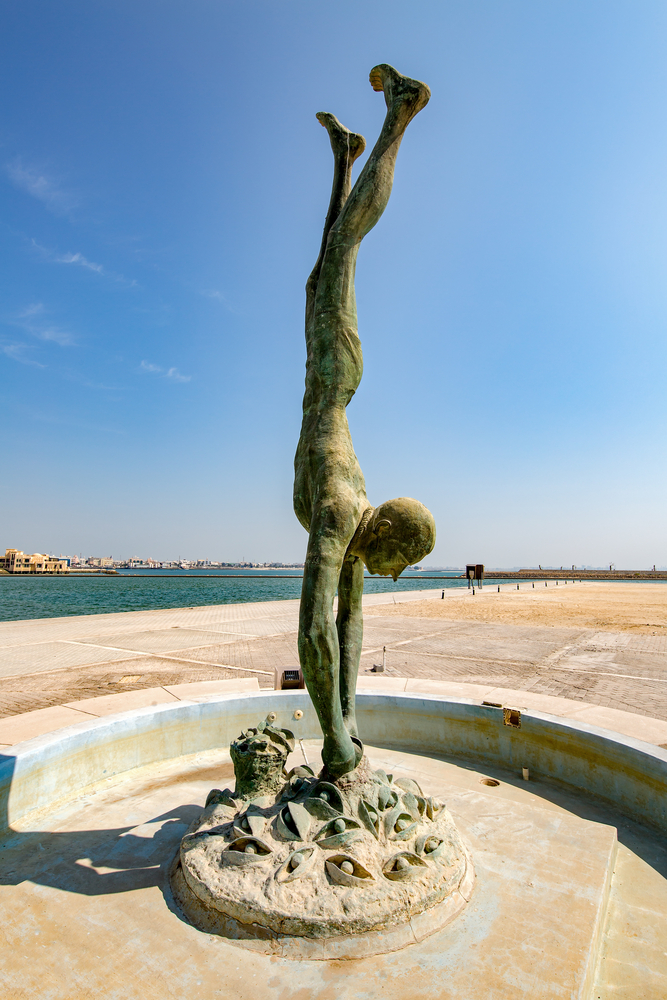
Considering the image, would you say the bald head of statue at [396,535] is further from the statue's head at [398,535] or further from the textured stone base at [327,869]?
the textured stone base at [327,869]

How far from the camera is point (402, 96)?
11.0 ft

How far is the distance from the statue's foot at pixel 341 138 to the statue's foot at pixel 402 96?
396mm

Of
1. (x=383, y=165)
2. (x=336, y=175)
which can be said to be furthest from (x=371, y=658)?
(x=383, y=165)

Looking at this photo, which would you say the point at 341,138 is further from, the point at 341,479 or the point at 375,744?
the point at 375,744

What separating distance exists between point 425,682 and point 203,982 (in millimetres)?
4311

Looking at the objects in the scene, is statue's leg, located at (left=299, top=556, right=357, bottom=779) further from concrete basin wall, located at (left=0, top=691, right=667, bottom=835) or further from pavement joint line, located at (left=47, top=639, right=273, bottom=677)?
pavement joint line, located at (left=47, top=639, right=273, bottom=677)

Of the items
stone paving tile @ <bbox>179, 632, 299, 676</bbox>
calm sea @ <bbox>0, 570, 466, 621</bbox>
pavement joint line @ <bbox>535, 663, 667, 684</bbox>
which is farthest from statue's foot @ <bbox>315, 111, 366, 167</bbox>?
calm sea @ <bbox>0, 570, 466, 621</bbox>

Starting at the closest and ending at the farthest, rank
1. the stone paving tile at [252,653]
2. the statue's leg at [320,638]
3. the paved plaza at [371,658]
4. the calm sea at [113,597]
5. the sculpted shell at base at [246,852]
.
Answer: the sculpted shell at base at [246,852]
the statue's leg at [320,638]
the paved plaza at [371,658]
the stone paving tile at [252,653]
the calm sea at [113,597]

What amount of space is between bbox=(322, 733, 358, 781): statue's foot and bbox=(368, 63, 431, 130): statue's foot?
Answer: 3.99m

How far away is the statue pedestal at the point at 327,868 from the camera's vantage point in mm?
2332

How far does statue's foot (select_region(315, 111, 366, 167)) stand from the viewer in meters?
3.75

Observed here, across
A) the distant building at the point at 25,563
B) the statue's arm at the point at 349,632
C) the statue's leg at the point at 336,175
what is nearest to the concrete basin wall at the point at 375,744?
the statue's arm at the point at 349,632

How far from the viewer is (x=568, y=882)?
107 inches

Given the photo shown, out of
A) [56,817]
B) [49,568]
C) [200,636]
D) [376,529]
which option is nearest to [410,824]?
[376,529]
